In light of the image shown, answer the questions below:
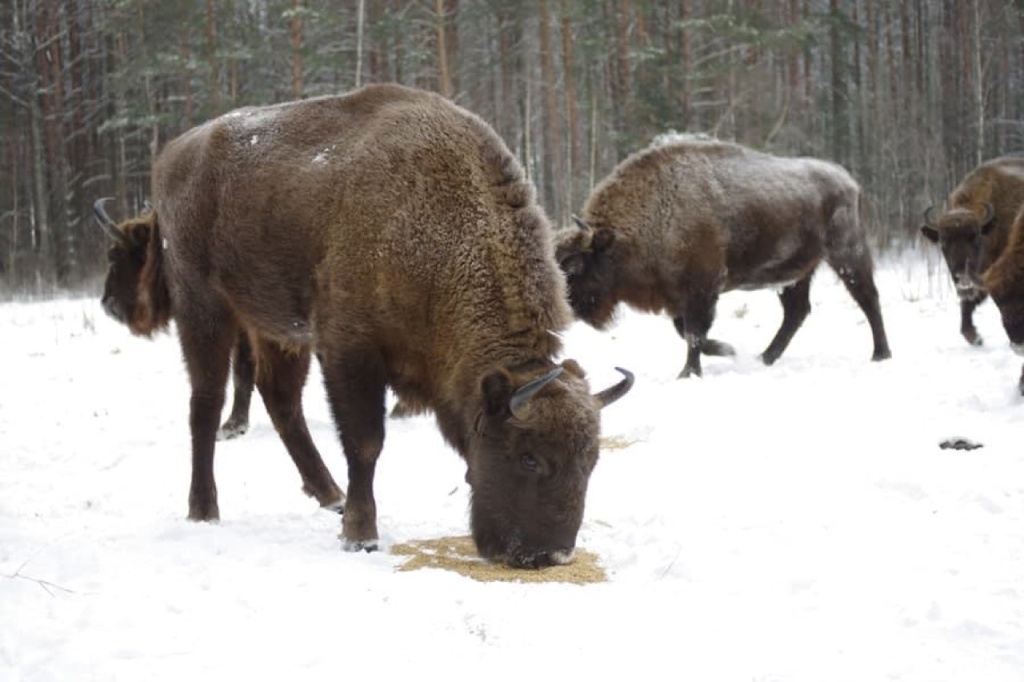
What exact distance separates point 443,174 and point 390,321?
808 mm

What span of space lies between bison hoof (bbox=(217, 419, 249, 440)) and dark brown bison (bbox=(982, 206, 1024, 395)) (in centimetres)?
646

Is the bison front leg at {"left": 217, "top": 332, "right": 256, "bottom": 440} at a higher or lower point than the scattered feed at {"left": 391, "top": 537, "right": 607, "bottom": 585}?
lower

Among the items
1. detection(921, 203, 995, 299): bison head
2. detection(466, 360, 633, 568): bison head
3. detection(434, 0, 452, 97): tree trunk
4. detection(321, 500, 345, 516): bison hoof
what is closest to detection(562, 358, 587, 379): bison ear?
detection(466, 360, 633, 568): bison head

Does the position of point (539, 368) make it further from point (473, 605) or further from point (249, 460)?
point (249, 460)

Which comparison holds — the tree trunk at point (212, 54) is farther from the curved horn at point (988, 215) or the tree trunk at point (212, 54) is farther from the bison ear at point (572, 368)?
the bison ear at point (572, 368)

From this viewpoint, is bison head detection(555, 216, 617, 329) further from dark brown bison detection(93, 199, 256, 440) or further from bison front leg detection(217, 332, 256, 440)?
dark brown bison detection(93, 199, 256, 440)

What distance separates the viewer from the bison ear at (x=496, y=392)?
15.0 ft

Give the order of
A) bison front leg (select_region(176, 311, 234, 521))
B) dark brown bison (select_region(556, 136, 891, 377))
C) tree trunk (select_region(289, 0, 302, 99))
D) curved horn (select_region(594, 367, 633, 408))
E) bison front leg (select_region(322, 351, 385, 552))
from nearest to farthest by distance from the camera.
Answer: curved horn (select_region(594, 367, 633, 408)) → bison front leg (select_region(322, 351, 385, 552)) → bison front leg (select_region(176, 311, 234, 521)) → dark brown bison (select_region(556, 136, 891, 377)) → tree trunk (select_region(289, 0, 302, 99))

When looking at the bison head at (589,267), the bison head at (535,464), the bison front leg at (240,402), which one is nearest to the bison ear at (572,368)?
the bison head at (535,464)

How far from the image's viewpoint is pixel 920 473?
5660 mm

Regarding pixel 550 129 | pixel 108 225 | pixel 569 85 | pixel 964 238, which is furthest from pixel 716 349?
pixel 550 129

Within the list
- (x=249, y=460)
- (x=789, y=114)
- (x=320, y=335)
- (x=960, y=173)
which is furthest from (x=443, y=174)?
(x=960, y=173)

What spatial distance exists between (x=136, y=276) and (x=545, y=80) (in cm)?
2340

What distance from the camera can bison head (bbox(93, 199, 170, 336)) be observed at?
6184mm
